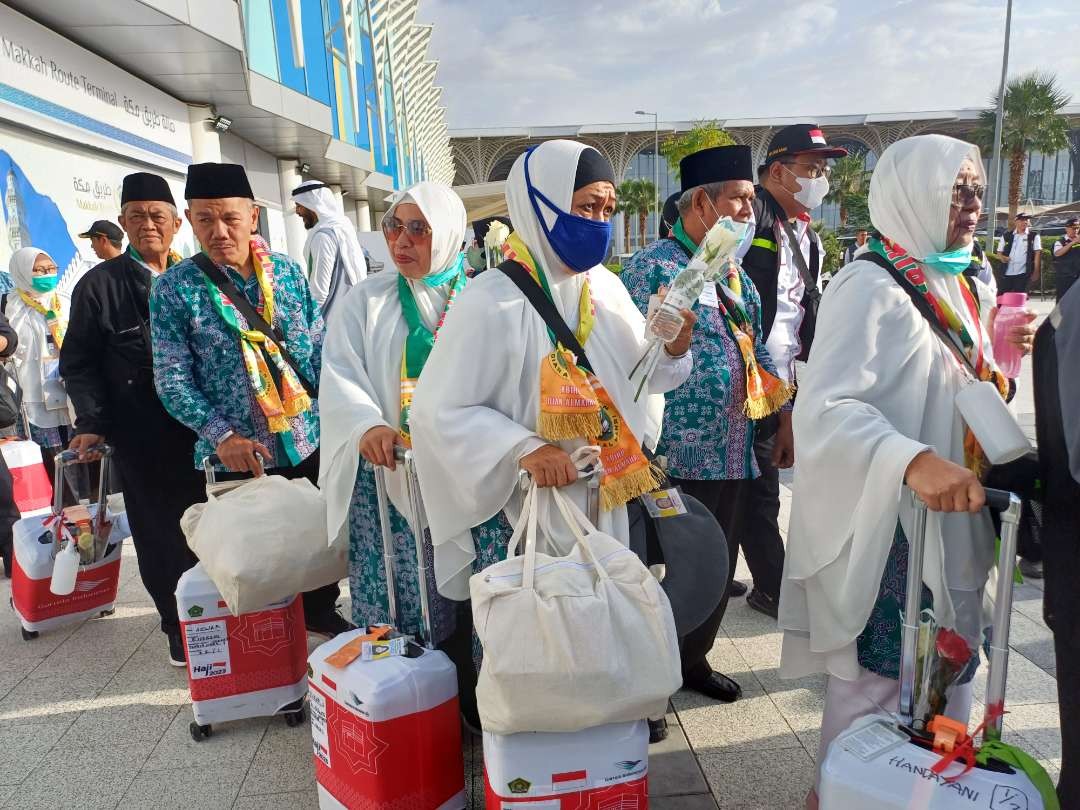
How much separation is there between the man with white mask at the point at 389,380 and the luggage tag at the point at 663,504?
76cm

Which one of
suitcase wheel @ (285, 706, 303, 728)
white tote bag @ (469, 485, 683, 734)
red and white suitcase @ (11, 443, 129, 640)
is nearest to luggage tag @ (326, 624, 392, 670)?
white tote bag @ (469, 485, 683, 734)

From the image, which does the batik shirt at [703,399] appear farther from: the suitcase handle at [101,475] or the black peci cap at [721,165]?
the suitcase handle at [101,475]

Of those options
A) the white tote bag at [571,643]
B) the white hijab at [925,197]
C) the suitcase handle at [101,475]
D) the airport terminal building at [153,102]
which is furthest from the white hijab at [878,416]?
the airport terminal building at [153,102]

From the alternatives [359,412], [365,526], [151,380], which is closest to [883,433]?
[359,412]

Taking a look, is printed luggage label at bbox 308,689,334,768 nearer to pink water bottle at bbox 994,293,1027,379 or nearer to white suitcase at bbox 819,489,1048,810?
white suitcase at bbox 819,489,1048,810

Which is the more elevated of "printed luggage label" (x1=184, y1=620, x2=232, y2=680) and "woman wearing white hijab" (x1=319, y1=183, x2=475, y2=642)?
"woman wearing white hijab" (x1=319, y1=183, x2=475, y2=642)

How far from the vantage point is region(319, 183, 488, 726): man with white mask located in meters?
2.34

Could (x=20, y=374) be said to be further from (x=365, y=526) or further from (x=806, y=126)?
(x=806, y=126)

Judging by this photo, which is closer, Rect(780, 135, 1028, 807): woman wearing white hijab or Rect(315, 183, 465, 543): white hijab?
Rect(780, 135, 1028, 807): woman wearing white hijab

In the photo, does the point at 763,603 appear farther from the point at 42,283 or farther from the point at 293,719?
the point at 42,283

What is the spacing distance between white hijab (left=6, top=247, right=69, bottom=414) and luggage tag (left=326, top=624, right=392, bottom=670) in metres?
4.60

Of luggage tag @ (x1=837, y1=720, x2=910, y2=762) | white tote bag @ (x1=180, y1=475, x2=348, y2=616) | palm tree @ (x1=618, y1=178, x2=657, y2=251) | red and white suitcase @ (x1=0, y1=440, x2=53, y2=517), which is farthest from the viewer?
palm tree @ (x1=618, y1=178, x2=657, y2=251)

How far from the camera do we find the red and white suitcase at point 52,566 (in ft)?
11.3

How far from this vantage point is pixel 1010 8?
61.8 ft
